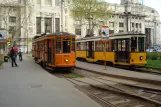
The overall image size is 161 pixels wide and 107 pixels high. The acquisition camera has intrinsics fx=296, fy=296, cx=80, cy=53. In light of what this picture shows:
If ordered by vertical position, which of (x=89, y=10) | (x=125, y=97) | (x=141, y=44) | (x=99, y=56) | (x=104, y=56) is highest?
(x=89, y=10)

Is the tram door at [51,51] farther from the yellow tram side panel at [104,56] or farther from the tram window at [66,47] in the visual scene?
the yellow tram side panel at [104,56]

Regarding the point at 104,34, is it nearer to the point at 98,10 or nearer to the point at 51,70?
the point at 51,70

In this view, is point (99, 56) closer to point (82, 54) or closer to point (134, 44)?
point (82, 54)

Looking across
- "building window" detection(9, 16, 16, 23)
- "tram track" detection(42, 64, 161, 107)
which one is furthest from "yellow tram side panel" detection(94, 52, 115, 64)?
"building window" detection(9, 16, 16, 23)

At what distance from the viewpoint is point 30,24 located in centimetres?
9450

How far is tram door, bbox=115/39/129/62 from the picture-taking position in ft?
82.5

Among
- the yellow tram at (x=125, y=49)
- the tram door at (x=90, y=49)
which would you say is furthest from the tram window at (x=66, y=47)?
the tram door at (x=90, y=49)

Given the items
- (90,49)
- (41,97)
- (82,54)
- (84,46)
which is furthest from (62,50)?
(82,54)

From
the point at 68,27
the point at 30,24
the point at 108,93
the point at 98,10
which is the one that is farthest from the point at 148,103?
the point at 68,27

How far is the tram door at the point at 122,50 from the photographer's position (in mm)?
25156

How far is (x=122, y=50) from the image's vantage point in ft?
84.4

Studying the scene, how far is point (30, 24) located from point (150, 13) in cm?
6286

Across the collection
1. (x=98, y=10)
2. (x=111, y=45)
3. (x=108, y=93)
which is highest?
(x=98, y=10)

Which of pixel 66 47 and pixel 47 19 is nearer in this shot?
pixel 66 47
